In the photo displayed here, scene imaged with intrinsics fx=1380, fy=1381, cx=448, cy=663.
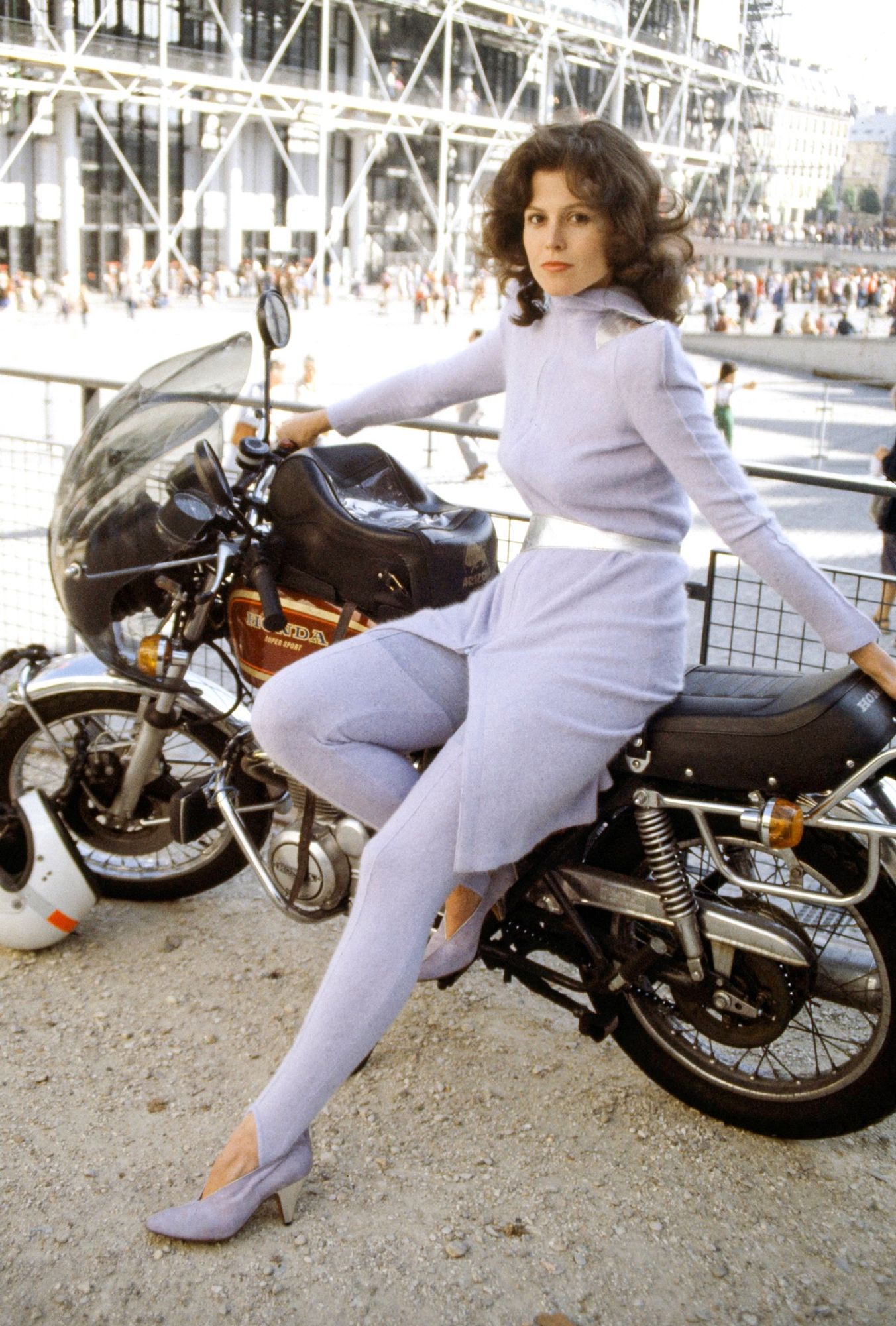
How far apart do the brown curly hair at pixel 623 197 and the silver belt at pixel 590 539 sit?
0.41m

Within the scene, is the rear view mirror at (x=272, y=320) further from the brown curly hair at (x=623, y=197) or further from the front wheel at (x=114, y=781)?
the front wheel at (x=114, y=781)

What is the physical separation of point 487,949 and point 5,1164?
1.01 metres

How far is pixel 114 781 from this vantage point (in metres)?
3.48

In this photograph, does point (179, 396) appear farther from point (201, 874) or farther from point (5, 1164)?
point (5, 1164)

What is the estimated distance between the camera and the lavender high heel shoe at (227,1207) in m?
2.39

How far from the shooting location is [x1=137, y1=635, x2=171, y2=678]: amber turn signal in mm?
2996

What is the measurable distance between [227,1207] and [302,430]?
1.60 metres

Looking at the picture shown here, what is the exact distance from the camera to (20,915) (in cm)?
337

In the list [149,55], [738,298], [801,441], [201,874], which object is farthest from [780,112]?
[201,874]

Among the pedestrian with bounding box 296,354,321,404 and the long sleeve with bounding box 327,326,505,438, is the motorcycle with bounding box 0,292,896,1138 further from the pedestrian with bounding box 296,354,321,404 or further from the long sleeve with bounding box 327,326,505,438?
the pedestrian with bounding box 296,354,321,404

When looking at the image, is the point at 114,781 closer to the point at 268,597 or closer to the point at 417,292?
the point at 268,597

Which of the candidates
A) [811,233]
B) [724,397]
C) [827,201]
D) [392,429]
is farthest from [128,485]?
[827,201]

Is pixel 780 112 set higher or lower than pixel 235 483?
higher

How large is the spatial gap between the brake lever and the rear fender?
10.8 inches
